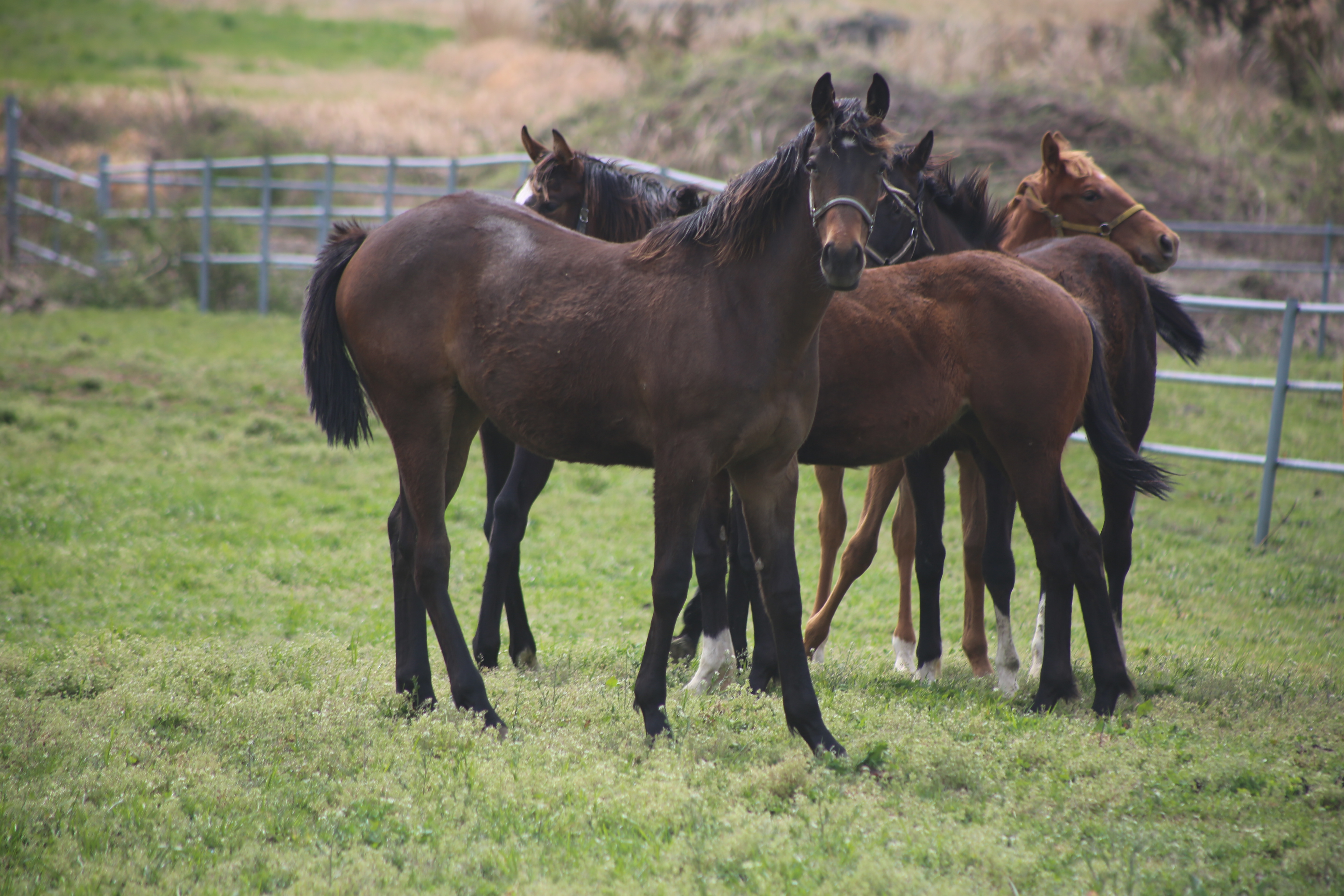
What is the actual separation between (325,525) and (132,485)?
5.44 feet

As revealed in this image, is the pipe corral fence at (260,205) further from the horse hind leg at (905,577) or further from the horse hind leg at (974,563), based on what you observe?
the horse hind leg at (974,563)

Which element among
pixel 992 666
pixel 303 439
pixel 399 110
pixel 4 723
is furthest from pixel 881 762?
pixel 399 110

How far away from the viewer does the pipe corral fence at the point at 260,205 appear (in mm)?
14156

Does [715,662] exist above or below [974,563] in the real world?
below

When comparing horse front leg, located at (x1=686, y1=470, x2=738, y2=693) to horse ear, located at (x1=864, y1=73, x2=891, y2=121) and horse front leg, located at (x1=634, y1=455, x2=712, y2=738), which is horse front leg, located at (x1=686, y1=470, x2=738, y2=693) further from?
horse ear, located at (x1=864, y1=73, x2=891, y2=121)

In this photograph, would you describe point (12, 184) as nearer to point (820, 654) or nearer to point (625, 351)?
point (820, 654)

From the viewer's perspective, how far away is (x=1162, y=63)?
2181 cm

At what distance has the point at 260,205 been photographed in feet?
62.8

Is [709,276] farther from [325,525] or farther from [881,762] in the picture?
[325,525]

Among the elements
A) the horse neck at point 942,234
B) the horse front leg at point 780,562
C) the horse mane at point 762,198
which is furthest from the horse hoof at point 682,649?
the horse neck at point 942,234

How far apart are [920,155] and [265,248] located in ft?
41.8

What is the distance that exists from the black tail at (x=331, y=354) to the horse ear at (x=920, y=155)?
241cm

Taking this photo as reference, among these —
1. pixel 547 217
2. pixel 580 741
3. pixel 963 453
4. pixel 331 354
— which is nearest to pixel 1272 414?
pixel 963 453

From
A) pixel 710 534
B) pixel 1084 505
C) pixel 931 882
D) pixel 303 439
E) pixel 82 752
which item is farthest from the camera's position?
pixel 303 439
